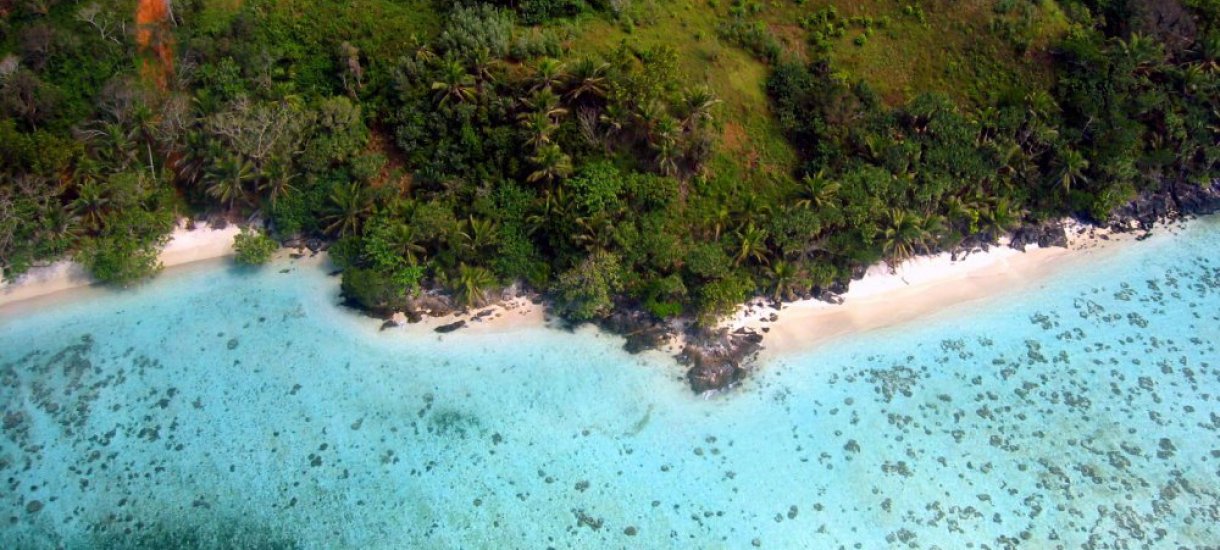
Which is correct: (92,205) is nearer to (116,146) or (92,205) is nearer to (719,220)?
(116,146)

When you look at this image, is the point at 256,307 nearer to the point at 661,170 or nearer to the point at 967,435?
the point at 661,170

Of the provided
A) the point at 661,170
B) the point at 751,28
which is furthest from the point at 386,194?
the point at 751,28

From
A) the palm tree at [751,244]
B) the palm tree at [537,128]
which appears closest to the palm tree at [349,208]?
the palm tree at [537,128]

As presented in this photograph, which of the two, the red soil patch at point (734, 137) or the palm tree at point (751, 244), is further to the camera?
the red soil patch at point (734, 137)

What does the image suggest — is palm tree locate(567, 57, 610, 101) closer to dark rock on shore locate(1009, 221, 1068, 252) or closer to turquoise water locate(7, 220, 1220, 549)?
turquoise water locate(7, 220, 1220, 549)

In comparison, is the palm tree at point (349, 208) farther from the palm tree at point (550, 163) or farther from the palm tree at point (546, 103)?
the palm tree at point (546, 103)

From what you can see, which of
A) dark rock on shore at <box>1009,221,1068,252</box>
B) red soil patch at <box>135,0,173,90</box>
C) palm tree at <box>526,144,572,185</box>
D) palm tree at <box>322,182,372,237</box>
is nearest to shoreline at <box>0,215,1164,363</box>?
dark rock on shore at <box>1009,221,1068,252</box>
